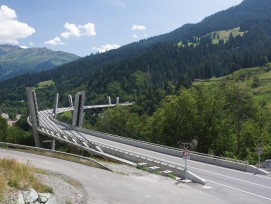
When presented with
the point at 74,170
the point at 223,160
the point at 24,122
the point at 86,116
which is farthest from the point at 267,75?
the point at 74,170

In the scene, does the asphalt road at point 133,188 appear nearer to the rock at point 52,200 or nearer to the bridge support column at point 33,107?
the rock at point 52,200

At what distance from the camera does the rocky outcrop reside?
41.4 ft

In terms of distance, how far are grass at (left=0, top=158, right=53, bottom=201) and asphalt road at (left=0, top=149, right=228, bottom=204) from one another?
225 centimetres

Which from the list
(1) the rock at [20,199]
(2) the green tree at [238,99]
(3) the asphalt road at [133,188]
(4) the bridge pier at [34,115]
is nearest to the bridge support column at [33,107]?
(4) the bridge pier at [34,115]

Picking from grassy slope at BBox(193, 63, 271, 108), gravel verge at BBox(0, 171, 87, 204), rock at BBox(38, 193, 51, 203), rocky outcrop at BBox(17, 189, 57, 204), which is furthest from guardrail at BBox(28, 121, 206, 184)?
grassy slope at BBox(193, 63, 271, 108)

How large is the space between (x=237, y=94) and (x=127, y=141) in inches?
611

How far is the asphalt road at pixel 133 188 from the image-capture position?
16.9 meters

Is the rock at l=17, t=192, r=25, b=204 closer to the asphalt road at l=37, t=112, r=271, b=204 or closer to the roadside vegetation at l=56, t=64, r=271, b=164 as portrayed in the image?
the asphalt road at l=37, t=112, r=271, b=204

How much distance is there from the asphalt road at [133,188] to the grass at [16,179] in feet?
7.38

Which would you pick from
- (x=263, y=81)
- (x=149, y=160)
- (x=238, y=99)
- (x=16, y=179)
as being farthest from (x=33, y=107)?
(x=263, y=81)

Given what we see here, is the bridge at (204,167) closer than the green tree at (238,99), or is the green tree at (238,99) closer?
the bridge at (204,167)

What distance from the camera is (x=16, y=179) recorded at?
551 inches

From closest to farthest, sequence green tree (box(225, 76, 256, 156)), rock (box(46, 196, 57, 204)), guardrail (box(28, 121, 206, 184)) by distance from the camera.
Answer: rock (box(46, 196, 57, 204))
guardrail (box(28, 121, 206, 184))
green tree (box(225, 76, 256, 156))

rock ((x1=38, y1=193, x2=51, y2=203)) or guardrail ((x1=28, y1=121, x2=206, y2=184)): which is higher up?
rock ((x1=38, y1=193, x2=51, y2=203))
